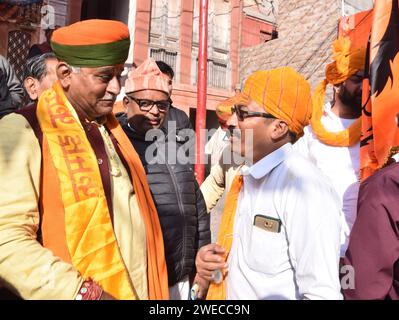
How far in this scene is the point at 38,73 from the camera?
2578 mm

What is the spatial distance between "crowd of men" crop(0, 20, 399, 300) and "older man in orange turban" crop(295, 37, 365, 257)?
39.7 inches

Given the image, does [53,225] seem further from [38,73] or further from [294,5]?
[294,5]

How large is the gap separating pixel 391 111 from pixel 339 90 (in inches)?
19.4

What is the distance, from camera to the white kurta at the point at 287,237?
4.61 feet

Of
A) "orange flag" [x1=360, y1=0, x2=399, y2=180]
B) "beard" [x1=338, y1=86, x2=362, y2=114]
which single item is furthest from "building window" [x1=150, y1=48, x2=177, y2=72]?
"orange flag" [x1=360, y1=0, x2=399, y2=180]

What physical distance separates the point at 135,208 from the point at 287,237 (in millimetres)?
621

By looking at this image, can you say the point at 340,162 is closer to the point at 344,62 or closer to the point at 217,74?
the point at 344,62

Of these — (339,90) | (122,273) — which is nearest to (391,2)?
(339,90)

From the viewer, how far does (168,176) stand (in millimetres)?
2342

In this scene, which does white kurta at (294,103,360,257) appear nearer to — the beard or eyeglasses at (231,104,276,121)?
the beard

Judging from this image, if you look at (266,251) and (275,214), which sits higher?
(275,214)

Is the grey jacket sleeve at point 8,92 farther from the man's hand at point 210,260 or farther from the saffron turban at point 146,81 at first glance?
the man's hand at point 210,260

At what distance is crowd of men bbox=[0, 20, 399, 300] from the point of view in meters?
1.27

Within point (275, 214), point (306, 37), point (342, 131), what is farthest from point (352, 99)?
point (306, 37)
